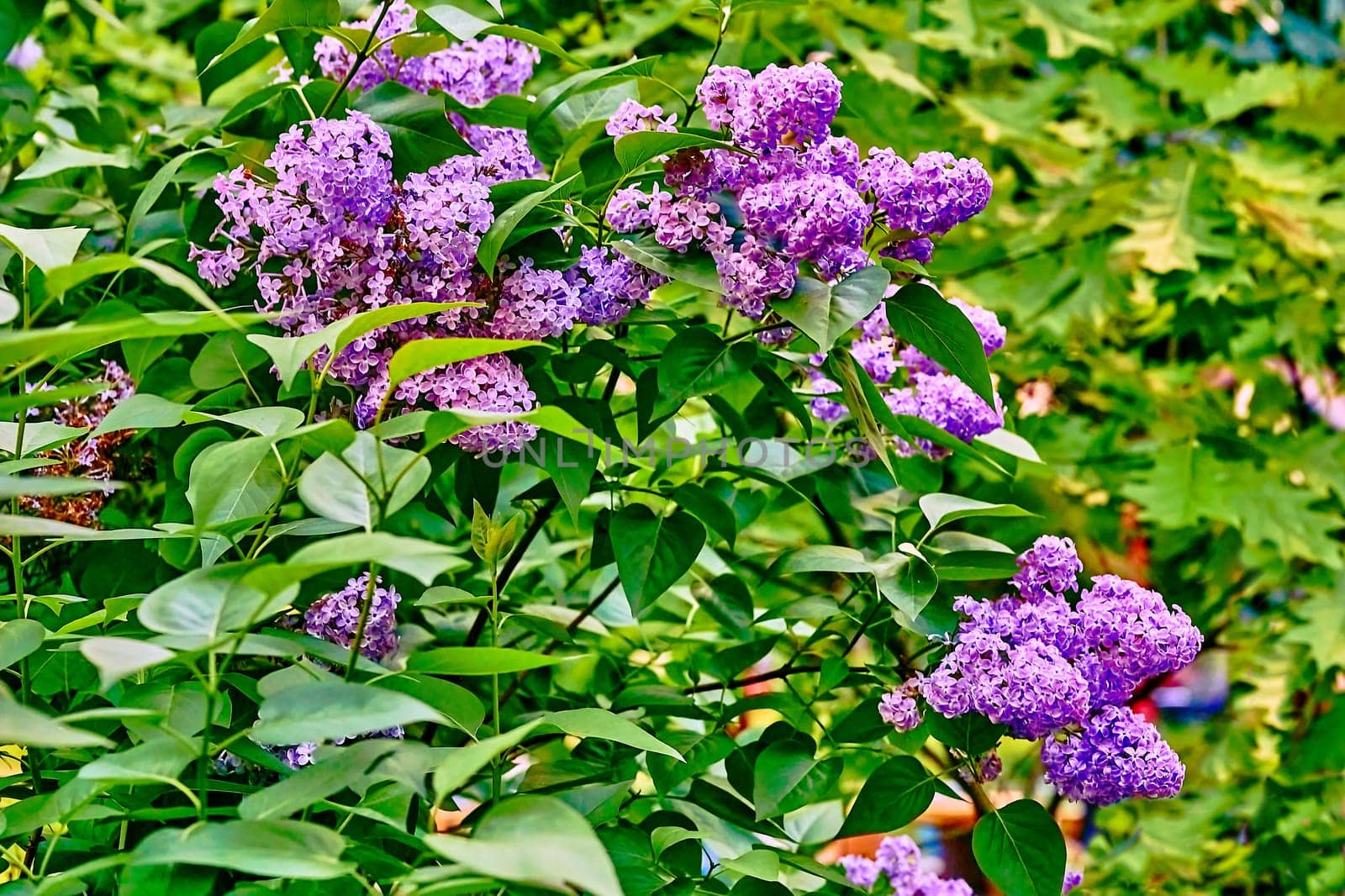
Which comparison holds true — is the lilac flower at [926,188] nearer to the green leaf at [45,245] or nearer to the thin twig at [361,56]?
the thin twig at [361,56]

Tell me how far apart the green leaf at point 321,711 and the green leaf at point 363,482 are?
7cm

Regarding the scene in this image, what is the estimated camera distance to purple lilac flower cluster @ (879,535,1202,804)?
2.09 feet

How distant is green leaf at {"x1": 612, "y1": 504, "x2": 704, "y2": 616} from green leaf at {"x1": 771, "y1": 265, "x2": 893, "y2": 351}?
5.9 inches

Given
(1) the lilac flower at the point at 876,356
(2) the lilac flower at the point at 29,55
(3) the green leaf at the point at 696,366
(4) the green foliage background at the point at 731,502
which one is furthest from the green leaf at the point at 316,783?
(2) the lilac flower at the point at 29,55

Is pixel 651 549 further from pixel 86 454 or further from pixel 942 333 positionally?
pixel 86 454

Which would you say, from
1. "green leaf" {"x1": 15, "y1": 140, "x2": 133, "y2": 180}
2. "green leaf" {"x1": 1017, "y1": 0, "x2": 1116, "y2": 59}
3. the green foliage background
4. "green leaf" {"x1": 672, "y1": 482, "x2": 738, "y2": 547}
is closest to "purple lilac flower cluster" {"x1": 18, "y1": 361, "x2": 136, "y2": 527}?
the green foliage background

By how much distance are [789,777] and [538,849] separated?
30 cm

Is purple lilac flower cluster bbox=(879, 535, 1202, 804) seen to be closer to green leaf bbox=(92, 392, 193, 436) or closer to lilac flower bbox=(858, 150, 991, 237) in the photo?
lilac flower bbox=(858, 150, 991, 237)

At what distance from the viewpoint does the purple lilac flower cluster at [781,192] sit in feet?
2.04

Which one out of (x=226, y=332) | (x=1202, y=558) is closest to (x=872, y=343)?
(x=226, y=332)

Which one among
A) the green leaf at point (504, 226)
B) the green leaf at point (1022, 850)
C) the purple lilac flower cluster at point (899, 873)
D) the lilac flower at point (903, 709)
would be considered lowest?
the purple lilac flower cluster at point (899, 873)

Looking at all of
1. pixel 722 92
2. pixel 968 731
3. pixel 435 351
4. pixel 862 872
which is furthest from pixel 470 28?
pixel 862 872

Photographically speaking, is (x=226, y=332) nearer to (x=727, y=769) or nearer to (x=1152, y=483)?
(x=727, y=769)

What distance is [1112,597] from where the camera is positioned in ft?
2.20
